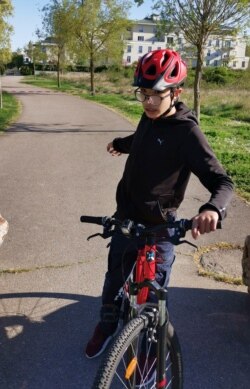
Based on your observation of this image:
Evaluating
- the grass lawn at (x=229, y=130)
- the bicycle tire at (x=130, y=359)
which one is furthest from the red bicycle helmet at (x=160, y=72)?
the grass lawn at (x=229, y=130)

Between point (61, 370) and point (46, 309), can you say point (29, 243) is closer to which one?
point (46, 309)

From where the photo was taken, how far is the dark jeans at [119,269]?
2773mm

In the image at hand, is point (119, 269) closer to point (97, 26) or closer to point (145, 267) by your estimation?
point (145, 267)

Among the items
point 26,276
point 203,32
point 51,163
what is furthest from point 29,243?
point 203,32

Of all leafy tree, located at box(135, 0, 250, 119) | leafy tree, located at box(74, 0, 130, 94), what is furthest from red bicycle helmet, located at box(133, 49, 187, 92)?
leafy tree, located at box(74, 0, 130, 94)

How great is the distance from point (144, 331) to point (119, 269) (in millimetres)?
721

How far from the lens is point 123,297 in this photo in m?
3.03

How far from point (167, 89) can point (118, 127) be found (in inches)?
515

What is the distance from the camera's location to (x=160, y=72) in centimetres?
246

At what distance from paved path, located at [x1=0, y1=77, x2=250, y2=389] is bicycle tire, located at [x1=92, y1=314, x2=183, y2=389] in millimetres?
416

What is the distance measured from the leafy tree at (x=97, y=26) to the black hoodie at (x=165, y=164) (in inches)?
1147

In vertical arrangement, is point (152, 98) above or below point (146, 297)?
above

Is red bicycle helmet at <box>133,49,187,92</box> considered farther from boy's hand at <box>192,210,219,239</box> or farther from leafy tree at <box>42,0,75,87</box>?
leafy tree at <box>42,0,75,87</box>

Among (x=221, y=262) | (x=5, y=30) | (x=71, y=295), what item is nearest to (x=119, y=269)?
(x=71, y=295)
